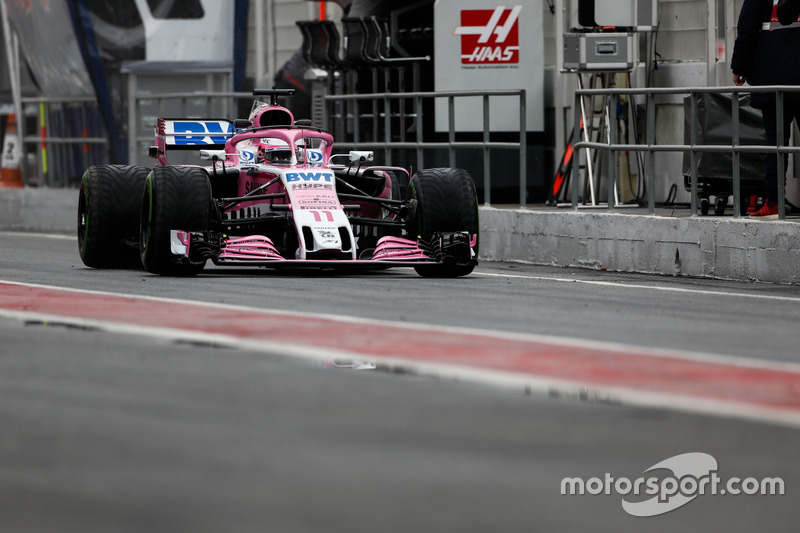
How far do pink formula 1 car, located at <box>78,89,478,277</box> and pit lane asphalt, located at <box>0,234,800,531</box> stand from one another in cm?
401

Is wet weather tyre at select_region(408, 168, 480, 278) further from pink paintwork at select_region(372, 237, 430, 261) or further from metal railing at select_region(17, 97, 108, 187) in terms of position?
metal railing at select_region(17, 97, 108, 187)

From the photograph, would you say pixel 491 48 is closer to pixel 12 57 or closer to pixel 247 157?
pixel 247 157

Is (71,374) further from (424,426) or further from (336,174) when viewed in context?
(336,174)

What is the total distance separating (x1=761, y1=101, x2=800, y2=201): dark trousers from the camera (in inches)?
567

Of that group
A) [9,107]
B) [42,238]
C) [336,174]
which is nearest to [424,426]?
[336,174]

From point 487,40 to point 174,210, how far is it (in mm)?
8151

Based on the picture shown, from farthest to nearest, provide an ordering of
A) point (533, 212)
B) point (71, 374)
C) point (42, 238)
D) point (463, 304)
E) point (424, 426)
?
point (42, 238) < point (533, 212) < point (463, 304) < point (71, 374) < point (424, 426)

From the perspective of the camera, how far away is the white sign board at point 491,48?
2078cm

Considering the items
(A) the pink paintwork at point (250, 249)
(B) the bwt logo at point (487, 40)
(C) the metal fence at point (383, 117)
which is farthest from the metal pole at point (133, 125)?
(A) the pink paintwork at point (250, 249)

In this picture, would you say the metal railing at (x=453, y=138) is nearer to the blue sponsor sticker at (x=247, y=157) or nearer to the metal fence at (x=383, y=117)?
the metal fence at (x=383, y=117)

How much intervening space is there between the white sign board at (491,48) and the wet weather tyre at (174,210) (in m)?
7.47

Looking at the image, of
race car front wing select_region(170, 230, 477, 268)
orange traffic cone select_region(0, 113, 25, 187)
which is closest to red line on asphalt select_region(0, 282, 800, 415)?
race car front wing select_region(170, 230, 477, 268)

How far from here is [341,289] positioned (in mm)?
12406

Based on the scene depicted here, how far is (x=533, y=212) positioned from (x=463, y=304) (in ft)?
19.4
